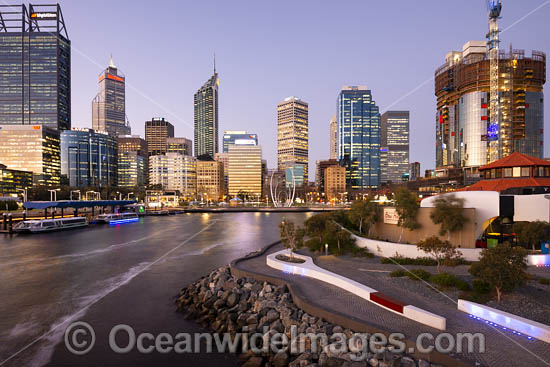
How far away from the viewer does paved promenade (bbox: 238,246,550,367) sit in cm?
1061

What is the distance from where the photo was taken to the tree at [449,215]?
27.0 m

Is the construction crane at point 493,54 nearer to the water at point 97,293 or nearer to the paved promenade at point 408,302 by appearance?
the water at point 97,293

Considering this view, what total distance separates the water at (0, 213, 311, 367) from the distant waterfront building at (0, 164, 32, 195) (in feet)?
593

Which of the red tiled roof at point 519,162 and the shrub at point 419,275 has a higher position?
the red tiled roof at point 519,162

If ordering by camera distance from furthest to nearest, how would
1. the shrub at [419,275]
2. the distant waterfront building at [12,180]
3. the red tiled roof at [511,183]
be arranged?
the distant waterfront building at [12,180], the red tiled roof at [511,183], the shrub at [419,275]

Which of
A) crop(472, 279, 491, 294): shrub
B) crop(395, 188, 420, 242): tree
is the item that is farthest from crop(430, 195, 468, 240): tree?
crop(472, 279, 491, 294): shrub

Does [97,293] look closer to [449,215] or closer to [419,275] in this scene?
[419,275]

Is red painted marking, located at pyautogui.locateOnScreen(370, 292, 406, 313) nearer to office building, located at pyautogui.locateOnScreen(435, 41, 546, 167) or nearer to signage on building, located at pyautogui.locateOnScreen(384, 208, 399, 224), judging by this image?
signage on building, located at pyautogui.locateOnScreen(384, 208, 399, 224)

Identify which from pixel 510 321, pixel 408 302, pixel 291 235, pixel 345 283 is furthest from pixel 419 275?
pixel 291 235

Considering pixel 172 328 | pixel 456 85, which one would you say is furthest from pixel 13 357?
pixel 456 85

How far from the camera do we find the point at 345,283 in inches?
706

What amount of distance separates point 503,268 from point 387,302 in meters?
6.66

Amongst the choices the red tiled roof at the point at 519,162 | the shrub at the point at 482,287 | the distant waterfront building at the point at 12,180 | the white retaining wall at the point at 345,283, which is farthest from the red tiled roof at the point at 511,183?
the distant waterfront building at the point at 12,180

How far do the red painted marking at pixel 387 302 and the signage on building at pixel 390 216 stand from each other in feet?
61.1
